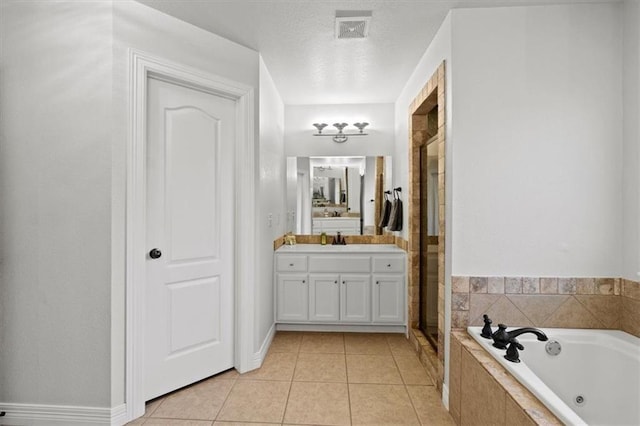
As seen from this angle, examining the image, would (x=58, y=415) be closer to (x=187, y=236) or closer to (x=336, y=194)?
(x=187, y=236)

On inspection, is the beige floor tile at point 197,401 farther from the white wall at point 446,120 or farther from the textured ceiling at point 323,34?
the textured ceiling at point 323,34

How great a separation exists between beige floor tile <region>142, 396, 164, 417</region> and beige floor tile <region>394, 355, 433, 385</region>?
5.49ft

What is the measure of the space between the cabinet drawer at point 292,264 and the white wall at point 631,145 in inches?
94.9

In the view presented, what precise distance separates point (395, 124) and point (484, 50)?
1902mm

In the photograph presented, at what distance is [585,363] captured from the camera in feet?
5.98

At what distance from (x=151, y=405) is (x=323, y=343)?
1513mm

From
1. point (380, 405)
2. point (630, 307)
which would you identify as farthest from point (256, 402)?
point (630, 307)

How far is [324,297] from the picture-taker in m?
3.37

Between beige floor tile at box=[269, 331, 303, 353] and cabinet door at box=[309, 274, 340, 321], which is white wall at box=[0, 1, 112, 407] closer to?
beige floor tile at box=[269, 331, 303, 353]

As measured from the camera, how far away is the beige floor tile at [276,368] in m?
2.50

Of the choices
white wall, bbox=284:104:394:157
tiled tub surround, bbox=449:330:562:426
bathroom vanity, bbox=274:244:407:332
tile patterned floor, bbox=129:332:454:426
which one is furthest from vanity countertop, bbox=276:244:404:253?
tiled tub surround, bbox=449:330:562:426

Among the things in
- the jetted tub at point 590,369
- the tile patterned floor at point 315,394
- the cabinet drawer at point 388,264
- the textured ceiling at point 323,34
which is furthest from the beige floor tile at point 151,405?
the textured ceiling at point 323,34

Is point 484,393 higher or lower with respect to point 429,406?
higher

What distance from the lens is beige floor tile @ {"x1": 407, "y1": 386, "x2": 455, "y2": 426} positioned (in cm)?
198
